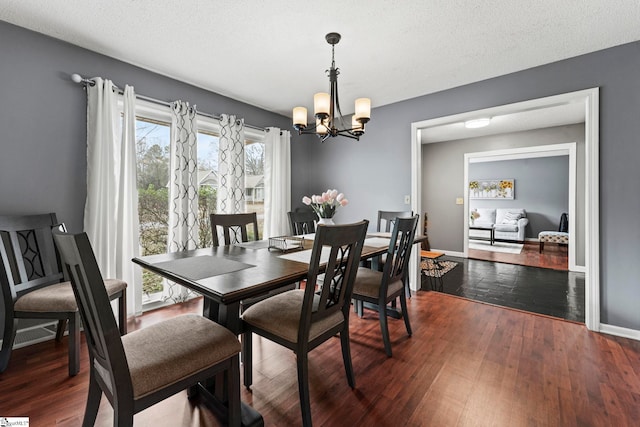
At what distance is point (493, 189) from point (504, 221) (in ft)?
3.52

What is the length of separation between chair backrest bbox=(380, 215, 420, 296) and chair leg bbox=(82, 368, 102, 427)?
1.63 metres

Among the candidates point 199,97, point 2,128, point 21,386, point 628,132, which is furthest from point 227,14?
point 628,132

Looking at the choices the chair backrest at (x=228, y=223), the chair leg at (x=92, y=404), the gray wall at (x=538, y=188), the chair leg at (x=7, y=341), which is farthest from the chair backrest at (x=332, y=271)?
the gray wall at (x=538, y=188)

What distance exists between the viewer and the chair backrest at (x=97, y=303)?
36.0 inches

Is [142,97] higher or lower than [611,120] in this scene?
higher

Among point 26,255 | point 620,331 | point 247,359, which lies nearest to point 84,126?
point 26,255

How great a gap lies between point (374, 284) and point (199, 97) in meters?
2.77

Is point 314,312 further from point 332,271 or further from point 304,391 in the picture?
point 304,391

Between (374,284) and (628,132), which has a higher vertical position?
(628,132)

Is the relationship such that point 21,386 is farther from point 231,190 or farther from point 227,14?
point 227,14

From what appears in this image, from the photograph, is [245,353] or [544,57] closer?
[245,353]

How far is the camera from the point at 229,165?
3.39 metres

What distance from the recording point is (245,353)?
1.68m

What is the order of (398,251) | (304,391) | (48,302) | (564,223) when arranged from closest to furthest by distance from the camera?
(304,391) < (48,302) < (398,251) < (564,223)
